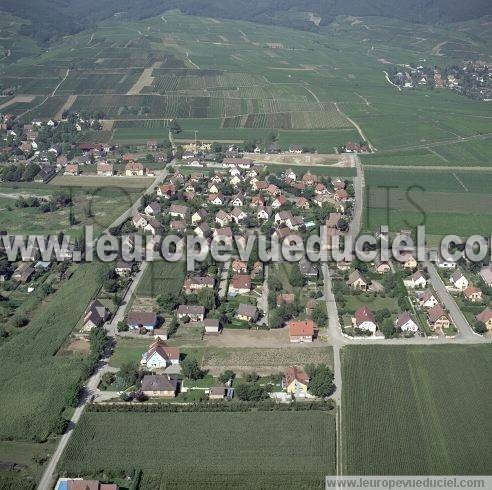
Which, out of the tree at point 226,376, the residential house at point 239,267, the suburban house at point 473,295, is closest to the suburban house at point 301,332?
the tree at point 226,376

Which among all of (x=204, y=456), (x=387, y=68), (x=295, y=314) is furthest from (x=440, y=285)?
(x=387, y=68)

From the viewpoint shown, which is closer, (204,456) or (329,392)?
(204,456)

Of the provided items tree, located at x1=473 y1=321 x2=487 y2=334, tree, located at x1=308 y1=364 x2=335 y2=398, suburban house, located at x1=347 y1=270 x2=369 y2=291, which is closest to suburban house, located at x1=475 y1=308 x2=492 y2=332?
tree, located at x1=473 y1=321 x2=487 y2=334

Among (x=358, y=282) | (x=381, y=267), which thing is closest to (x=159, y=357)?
(x=358, y=282)

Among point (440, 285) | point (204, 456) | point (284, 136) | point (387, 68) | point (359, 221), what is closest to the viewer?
point (204, 456)

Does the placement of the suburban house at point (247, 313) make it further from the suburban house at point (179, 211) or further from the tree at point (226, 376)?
the suburban house at point (179, 211)

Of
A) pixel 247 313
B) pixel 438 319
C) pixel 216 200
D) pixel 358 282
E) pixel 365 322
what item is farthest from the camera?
pixel 216 200

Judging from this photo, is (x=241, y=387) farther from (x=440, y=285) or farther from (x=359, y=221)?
(x=359, y=221)

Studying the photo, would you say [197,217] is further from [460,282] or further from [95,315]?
[460,282]
